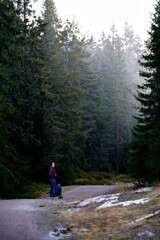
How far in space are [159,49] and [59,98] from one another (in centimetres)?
1465

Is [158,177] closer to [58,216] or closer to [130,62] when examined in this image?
[58,216]

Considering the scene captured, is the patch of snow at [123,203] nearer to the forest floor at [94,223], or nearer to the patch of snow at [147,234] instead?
the forest floor at [94,223]

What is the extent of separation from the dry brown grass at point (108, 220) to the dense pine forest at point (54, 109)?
477cm

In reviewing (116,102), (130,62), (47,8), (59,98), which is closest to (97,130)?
(116,102)

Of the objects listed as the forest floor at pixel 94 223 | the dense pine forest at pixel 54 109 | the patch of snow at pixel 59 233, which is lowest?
the patch of snow at pixel 59 233

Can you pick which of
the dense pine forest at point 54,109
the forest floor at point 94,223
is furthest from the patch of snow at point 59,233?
the dense pine forest at point 54,109

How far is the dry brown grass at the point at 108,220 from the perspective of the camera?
5141 mm

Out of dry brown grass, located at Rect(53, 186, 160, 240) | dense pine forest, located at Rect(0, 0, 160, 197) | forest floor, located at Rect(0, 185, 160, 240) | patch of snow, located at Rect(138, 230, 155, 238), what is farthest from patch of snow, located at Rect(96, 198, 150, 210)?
dense pine forest, located at Rect(0, 0, 160, 197)

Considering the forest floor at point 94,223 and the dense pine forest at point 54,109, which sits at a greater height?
the dense pine forest at point 54,109

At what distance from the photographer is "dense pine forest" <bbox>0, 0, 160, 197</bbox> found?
1527cm

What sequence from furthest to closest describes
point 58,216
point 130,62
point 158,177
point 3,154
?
point 130,62, point 3,154, point 158,177, point 58,216

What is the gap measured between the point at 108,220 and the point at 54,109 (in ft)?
69.1

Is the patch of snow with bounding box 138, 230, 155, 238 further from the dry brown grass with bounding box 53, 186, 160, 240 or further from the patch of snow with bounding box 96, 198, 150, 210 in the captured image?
the patch of snow with bounding box 96, 198, 150, 210

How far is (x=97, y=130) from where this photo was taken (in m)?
44.4
